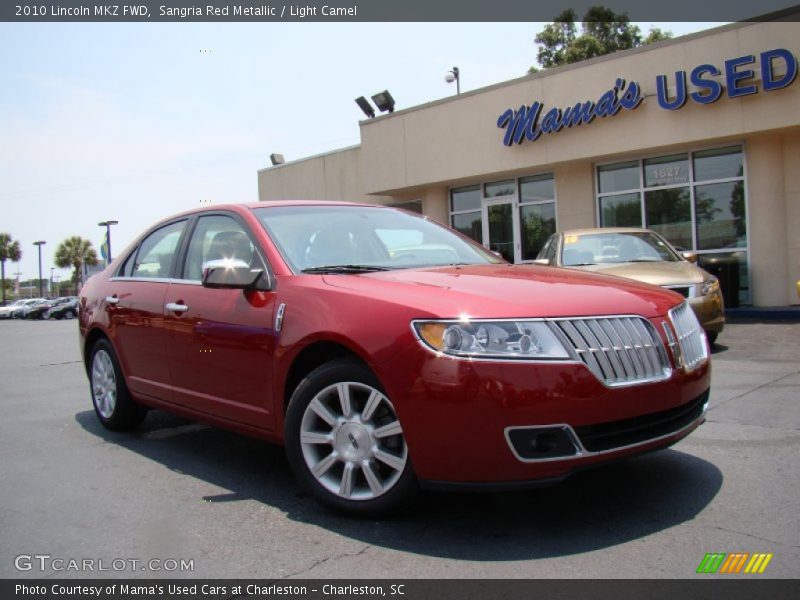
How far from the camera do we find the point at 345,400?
3340mm

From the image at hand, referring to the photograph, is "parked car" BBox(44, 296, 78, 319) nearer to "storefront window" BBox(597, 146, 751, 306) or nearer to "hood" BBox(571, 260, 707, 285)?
"storefront window" BBox(597, 146, 751, 306)

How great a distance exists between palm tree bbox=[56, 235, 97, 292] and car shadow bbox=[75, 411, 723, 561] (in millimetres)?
86359

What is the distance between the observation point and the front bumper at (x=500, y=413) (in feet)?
9.45

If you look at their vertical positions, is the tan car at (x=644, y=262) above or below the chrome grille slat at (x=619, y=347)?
above

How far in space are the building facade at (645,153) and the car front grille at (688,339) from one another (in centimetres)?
1024

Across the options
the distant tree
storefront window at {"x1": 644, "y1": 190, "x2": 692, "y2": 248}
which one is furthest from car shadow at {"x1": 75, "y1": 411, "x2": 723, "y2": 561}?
the distant tree

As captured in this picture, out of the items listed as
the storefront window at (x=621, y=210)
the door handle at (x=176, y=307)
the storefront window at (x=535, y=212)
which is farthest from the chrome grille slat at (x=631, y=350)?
the storefront window at (x=535, y=212)

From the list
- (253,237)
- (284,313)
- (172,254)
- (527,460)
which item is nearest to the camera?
(527,460)

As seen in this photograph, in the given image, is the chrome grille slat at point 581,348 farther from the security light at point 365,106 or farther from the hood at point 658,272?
the security light at point 365,106

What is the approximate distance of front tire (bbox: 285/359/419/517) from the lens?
3.21 m

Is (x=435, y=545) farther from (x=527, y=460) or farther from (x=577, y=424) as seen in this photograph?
(x=577, y=424)

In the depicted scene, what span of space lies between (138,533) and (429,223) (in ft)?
8.81
